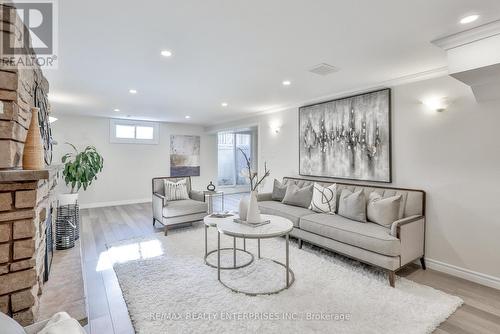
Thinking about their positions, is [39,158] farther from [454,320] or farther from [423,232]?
[423,232]

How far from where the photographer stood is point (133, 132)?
6.99 metres

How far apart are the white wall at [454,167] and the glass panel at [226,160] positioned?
6182 mm

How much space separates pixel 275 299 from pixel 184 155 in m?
6.24

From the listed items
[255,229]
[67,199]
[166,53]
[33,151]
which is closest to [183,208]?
[67,199]

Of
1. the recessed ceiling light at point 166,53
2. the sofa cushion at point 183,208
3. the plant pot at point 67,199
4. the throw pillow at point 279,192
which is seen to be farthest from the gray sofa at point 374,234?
the plant pot at point 67,199

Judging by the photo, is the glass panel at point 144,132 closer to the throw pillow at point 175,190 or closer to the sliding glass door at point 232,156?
the sliding glass door at point 232,156

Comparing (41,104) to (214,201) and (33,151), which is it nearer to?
(33,151)

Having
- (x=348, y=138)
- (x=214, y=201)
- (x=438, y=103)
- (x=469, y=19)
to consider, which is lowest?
(x=214, y=201)

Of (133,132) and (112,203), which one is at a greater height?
(133,132)

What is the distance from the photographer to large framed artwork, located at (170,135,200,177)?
7.64 meters

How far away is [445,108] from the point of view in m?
2.89

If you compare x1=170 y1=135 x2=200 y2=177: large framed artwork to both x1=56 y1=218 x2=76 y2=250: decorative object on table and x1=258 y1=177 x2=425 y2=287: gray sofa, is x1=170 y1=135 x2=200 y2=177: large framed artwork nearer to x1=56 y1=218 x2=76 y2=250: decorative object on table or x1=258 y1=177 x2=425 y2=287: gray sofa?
x1=56 y1=218 x2=76 y2=250: decorative object on table

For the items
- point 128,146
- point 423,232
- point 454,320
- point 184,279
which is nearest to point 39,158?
point 184,279

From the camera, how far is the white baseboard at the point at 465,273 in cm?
256
